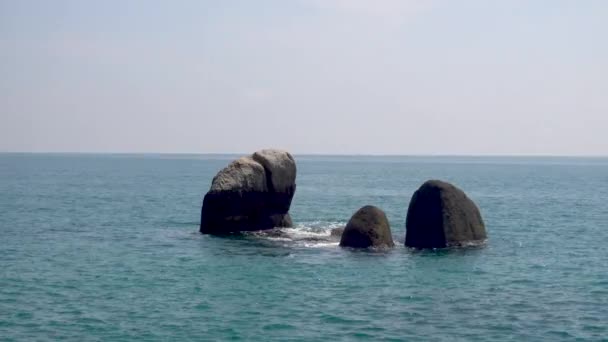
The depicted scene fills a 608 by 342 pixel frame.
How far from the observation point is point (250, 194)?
4356cm

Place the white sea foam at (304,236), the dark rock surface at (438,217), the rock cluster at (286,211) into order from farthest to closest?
the white sea foam at (304,236) < the rock cluster at (286,211) < the dark rock surface at (438,217)

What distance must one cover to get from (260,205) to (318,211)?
63.6 feet

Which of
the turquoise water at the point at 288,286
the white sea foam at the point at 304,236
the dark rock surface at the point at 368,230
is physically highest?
the dark rock surface at the point at 368,230

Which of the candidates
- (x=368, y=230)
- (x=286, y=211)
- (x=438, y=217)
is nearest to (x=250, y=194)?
(x=286, y=211)

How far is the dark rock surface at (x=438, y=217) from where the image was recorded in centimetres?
3753

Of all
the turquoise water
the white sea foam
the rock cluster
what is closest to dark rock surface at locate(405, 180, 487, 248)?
the rock cluster

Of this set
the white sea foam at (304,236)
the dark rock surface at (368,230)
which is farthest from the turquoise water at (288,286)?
the dark rock surface at (368,230)

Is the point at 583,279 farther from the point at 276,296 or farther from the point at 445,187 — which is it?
the point at 276,296

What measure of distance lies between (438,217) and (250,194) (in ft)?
39.2

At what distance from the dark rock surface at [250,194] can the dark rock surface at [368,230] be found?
26.6 ft

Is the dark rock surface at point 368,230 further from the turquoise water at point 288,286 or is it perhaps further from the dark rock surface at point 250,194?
the dark rock surface at point 250,194

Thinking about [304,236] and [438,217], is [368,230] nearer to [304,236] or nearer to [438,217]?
[438,217]

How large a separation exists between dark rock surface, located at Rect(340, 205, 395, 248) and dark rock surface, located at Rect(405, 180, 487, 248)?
1607mm

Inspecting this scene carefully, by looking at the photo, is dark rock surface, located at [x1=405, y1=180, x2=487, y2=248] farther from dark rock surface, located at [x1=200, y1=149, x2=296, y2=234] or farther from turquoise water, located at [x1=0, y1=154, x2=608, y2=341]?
dark rock surface, located at [x1=200, y1=149, x2=296, y2=234]
